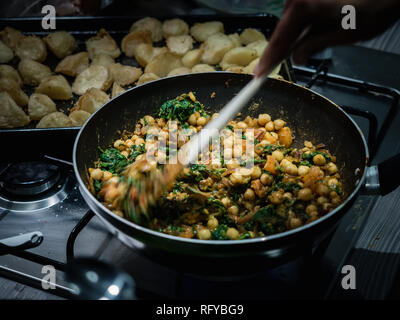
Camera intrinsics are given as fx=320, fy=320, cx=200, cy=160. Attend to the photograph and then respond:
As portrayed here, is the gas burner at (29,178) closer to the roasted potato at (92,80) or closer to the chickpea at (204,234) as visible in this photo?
the roasted potato at (92,80)

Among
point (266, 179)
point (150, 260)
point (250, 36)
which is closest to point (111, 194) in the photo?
point (150, 260)

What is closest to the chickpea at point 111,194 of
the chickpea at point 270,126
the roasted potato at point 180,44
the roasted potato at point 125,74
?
the chickpea at point 270,126

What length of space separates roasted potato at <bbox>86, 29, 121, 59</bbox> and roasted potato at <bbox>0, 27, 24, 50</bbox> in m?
0.60

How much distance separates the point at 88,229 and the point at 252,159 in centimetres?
98

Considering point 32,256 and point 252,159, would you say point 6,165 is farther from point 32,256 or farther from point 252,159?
point 252,159

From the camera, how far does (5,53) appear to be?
270 centimetres

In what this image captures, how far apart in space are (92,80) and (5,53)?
881mm

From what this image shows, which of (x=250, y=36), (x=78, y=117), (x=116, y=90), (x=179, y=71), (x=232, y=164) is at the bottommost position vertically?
(x=232, y=164)

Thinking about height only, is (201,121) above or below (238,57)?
below

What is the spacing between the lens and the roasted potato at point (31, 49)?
8.83 feet

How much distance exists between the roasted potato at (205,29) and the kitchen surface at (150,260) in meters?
1.43

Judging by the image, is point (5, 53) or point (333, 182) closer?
point (333, 182)

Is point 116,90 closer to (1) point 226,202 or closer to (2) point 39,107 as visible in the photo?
(2) point 39,107
